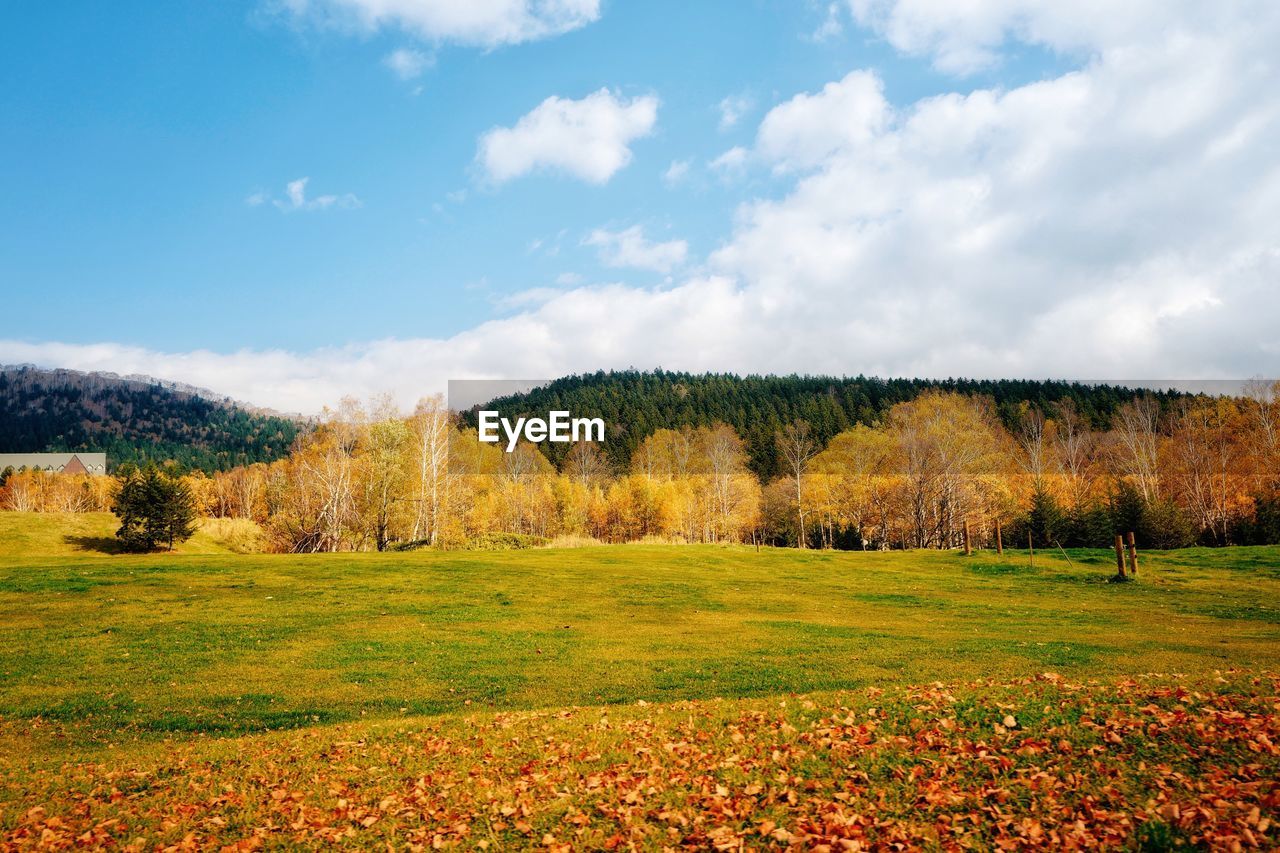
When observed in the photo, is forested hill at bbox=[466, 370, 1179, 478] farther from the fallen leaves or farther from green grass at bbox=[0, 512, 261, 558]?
the fallen leaves

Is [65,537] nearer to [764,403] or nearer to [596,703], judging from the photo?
[596,703]

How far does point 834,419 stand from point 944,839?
138654 millimetres

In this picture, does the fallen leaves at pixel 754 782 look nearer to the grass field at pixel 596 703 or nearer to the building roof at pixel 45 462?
the grass field at pixel 596 703

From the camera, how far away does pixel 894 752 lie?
9.92 meters

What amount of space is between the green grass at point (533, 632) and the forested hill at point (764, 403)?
9006 cm

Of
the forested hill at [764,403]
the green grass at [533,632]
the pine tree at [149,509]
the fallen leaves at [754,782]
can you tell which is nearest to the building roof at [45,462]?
the forested hill at [764,403]

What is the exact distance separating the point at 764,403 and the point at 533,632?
142m

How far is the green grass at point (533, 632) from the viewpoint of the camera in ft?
55.2

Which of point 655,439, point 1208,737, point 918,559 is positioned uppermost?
point 655,439

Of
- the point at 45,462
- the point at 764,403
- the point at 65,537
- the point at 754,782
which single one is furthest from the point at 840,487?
the point at 45,462

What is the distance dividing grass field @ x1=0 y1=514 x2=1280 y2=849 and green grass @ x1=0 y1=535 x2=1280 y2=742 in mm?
175

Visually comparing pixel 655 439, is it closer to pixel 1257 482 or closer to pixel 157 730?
pixel 1257 482

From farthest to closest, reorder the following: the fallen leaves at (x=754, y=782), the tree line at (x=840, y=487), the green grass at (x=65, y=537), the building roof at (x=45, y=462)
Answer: the building roof at (x=45, y=462), the tree line at (x=840, y=487), the green grass at (x=65, y=537), the fallen leaves at (x=754, y=782)

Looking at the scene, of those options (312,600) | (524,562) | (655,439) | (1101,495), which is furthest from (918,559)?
(655,439)
